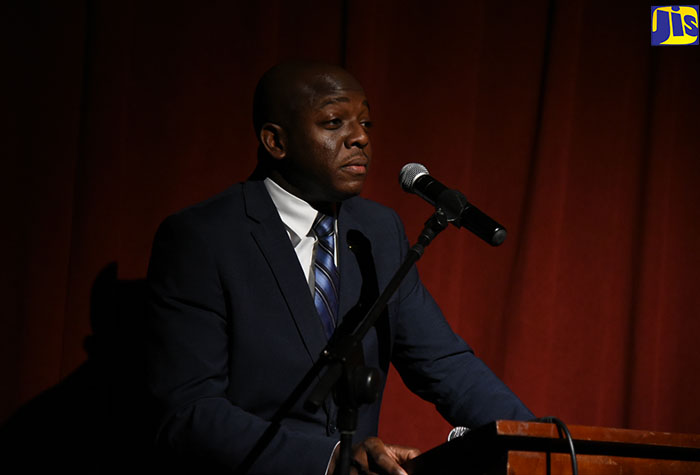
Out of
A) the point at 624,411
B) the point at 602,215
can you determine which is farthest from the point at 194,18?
the point at 624,411

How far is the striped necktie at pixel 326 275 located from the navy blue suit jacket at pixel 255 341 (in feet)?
0.08

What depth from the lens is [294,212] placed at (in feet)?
5.58

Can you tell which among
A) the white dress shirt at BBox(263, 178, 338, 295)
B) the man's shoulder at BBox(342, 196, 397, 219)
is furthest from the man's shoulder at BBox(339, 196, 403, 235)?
the white dress shirt at BBox(263, 178, 338, 295)

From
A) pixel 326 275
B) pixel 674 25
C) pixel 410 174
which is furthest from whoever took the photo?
pixel 674 25

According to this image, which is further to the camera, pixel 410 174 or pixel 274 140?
pixel 274 140

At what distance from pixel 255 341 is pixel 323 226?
35 cm

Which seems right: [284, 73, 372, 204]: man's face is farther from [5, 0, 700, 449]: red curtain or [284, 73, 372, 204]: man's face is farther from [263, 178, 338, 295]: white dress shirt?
[5, 0, 700, 449]: red curtain

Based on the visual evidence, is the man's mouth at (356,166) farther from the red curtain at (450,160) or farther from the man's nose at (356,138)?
the red curtain at (450,160)

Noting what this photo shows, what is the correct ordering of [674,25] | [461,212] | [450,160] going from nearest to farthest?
[461,212] → [450,160] → [674,25]

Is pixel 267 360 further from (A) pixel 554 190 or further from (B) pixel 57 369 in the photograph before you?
(A) pixel 554 190

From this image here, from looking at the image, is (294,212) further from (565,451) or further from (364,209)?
(565,451)

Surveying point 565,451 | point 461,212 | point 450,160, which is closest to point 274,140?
point 461,212

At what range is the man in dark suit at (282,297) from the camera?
4.77 feet

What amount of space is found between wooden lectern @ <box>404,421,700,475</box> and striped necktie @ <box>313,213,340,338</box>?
2.03ft
